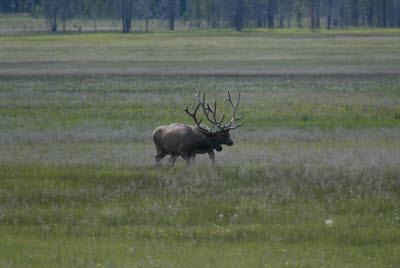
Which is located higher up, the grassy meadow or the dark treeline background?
the dark treeline background

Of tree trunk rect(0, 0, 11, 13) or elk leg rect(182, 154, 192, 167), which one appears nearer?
elk leg rect(182, 154, 192, 167)

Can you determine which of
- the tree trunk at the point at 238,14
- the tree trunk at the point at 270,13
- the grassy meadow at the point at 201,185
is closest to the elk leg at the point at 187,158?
the grassy meadow at the point at 201,185

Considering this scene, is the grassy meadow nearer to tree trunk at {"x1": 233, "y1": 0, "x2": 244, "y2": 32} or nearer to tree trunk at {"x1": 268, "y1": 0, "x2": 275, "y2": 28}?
tree trunk at {"x1": 233, "y1": 0, "x2": 244, "y2": 32}

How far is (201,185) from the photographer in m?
12.4

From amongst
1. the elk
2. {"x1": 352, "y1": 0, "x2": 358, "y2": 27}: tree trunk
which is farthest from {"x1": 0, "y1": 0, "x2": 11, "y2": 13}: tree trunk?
the elk

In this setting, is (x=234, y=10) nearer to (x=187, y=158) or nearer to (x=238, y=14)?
(x=238, y=14)

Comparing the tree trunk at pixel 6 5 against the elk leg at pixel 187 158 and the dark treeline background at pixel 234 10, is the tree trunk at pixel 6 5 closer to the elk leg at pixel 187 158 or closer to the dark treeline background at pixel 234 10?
the dark treeline background at pixel 234 10

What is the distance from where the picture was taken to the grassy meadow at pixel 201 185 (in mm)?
8422

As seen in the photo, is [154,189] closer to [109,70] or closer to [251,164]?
[251,164]

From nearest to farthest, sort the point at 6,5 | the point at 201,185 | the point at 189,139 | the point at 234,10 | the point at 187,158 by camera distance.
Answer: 1. the point at 201,185
2. the point at 189,139
3. the point at 187,158
4. the point at 234,10
5. the point at 6,5

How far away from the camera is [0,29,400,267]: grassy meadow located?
27.6ft

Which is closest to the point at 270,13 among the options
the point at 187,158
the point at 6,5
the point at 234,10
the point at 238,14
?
the point at 234,10

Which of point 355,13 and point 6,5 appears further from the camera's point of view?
point 6,5

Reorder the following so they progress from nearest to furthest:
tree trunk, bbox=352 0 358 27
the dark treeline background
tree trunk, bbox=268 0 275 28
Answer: the dark treeline background, tree trunk, bbox=352 0 358 27, tree trunk, bbox=268 0 275 28
